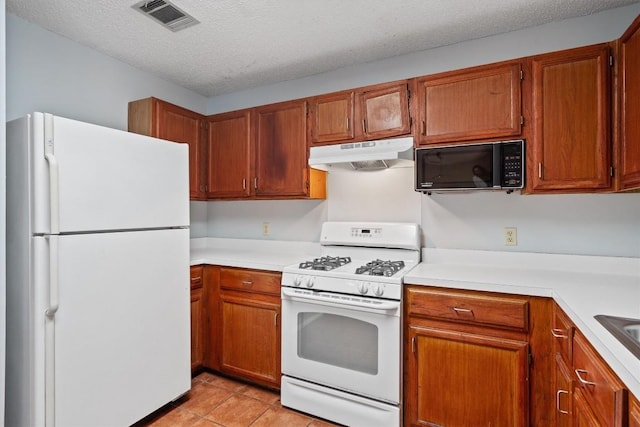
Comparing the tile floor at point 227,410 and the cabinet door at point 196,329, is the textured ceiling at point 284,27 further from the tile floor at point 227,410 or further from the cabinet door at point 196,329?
the tile floor at point 227,410

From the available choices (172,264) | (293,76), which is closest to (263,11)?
(293,76)

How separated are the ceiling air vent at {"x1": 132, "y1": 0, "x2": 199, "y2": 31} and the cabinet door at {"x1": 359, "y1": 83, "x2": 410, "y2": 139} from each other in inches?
45.6

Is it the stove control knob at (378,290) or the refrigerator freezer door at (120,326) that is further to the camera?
the stove control knob at (378,290)

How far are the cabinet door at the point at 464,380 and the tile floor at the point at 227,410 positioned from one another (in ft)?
1.96

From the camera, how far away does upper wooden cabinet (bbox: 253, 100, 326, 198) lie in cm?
254

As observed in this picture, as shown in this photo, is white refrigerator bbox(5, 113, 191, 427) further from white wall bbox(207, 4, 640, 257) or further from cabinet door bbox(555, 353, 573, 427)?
cabinet door bbox(555, 353, 573, 427)

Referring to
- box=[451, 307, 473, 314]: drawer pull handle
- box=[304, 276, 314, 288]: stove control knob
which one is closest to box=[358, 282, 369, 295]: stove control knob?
Result: box=[304, 276, 314, 288]: stove control knob

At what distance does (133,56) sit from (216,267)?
5.34 feet

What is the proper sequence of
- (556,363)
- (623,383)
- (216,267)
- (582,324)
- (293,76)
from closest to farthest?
(623,383) → (582,324) → (556,363) → (216,267) → (293,76)

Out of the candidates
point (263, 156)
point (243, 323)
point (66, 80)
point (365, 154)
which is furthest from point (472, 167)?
point (66, 80)

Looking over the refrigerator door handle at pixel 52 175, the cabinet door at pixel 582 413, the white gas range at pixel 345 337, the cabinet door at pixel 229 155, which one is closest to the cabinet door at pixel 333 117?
the cabinet door at pixel 229 155

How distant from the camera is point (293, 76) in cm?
283

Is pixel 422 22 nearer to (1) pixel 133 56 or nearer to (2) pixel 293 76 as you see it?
(2) pixel 293 76

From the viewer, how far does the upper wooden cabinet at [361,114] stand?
86.8 inches
